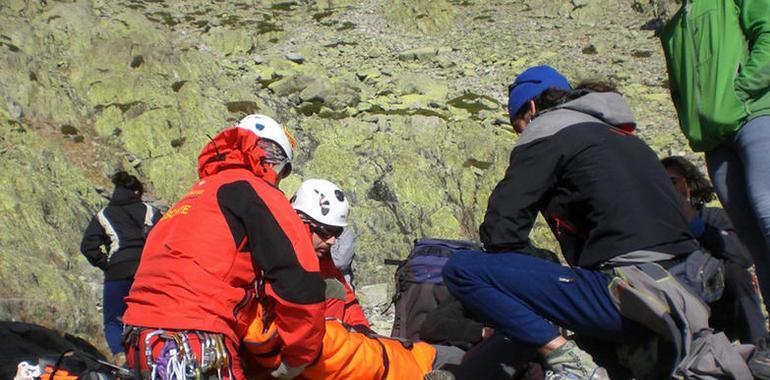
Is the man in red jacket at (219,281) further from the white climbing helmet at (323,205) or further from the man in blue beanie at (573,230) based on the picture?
the white climbing helmet at (323,205)

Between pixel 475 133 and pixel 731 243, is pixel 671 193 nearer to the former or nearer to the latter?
pixel 731 243

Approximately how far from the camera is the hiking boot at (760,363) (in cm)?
340

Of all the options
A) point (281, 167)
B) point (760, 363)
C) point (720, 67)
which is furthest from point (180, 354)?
point (720, 67)

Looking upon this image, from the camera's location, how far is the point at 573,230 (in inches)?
164

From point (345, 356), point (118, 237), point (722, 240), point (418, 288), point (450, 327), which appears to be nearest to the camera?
point (345, 356)

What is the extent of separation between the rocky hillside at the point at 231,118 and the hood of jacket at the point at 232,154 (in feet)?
14.5

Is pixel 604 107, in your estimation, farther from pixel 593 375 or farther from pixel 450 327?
pixel 450 327

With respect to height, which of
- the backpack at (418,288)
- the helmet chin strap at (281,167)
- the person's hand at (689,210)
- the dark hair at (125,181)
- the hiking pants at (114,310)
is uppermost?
the helmet chin strap at (281,167)

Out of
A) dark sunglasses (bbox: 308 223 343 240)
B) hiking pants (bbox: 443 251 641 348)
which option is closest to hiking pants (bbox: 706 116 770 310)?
hiking pants (bbox: 443 251 641 348)

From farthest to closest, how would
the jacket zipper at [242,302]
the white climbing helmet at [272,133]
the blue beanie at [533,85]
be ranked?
the white climbing helmet at [272,133]
the blue beanie at [533,85]
the jacket zipper at [242,302]

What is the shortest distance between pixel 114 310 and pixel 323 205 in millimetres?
3742

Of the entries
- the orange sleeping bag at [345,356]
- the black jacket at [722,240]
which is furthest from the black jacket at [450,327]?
the black jacket at [722,240]

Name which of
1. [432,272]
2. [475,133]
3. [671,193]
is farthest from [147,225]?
[475,133]

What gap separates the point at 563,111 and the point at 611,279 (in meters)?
1.08
